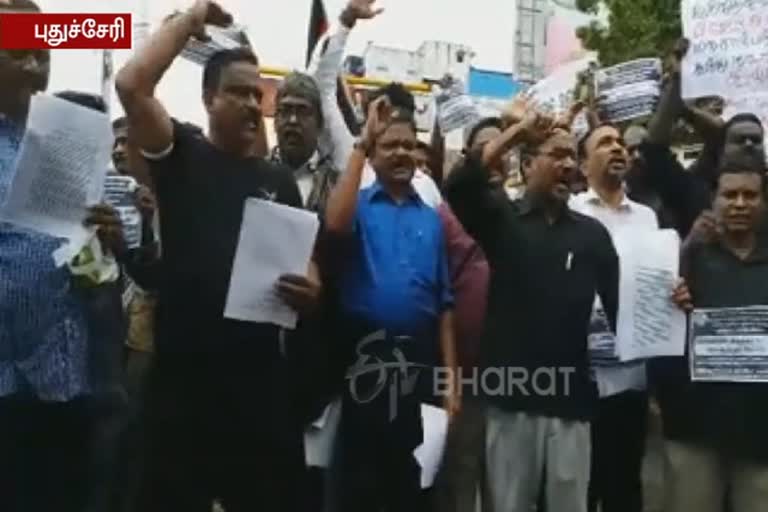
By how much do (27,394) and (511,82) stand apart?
11.6 m

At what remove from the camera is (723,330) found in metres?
5.13

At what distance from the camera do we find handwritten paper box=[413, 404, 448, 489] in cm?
482

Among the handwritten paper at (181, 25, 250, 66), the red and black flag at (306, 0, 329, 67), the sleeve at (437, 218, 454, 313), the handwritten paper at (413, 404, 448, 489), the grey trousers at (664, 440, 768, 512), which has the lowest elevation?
the grey trousers at (664, 440, 768, 512)

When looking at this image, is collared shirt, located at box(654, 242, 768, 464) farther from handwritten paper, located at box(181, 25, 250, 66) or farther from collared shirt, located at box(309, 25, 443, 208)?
handwritten paper, located at box(181, 25, 250, 66)

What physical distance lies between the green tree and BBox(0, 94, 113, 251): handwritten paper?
1352 centimetres

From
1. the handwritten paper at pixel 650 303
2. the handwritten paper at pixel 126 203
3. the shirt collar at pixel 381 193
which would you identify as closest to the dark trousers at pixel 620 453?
the handwritten paper at pixel 650 303

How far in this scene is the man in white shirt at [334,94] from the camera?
5.53 m

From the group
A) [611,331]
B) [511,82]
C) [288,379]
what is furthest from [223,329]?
[511,82]

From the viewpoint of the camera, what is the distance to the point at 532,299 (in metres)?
5.14

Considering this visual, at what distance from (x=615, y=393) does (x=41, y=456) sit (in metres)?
2.50

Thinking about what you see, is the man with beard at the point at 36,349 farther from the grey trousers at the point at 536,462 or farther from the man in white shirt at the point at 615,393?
the man in white shirt at the point at 615,393

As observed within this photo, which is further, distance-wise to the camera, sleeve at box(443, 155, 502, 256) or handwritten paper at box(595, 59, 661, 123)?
handwritten paper at box(595, 59, 661, 123)

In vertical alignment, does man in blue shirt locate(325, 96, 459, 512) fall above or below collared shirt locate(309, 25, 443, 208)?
below

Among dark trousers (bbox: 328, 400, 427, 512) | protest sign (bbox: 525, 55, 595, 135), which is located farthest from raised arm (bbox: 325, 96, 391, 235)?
protest sign (bbox: 525, 55, 595, 135)
